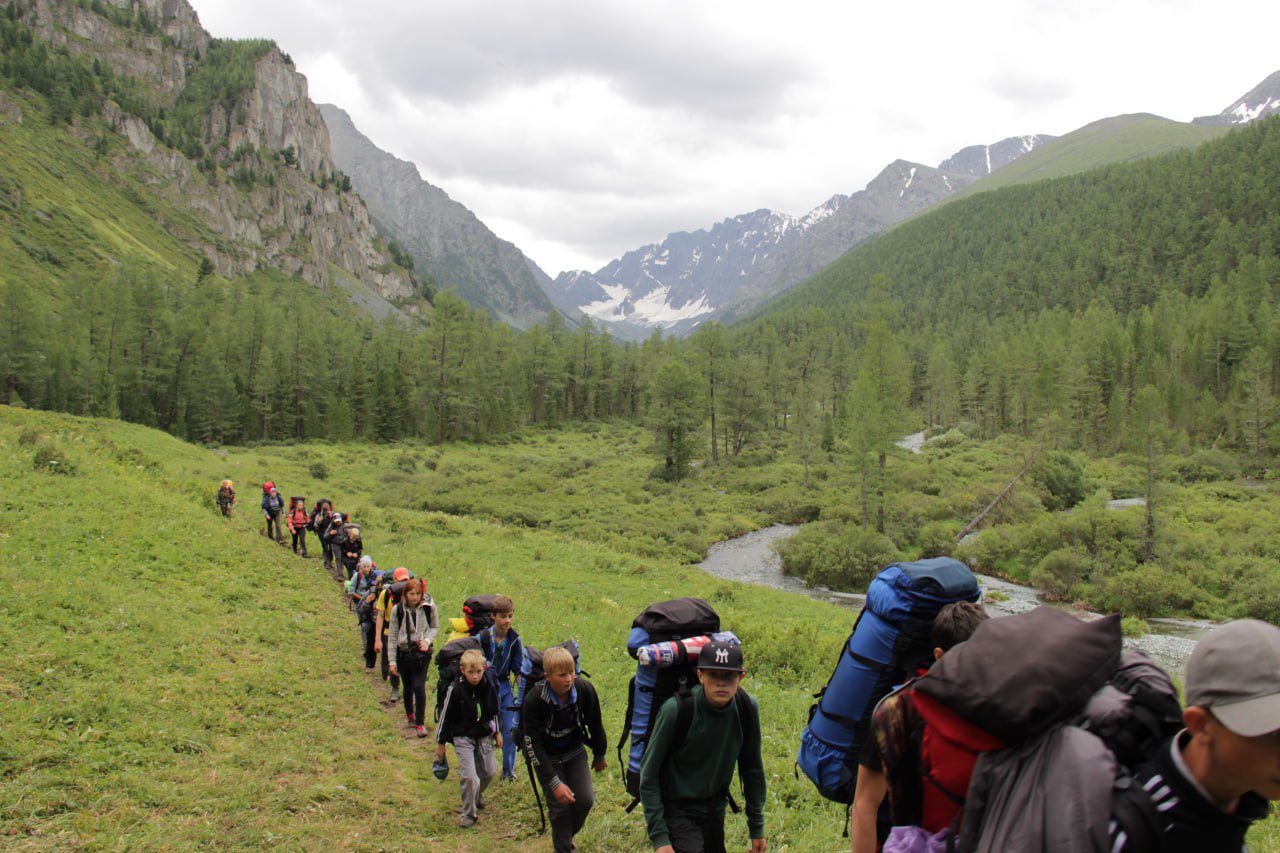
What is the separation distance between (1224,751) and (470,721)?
7.96 m

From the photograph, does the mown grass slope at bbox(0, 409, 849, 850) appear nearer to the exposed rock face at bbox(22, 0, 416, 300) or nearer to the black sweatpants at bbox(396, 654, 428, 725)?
the black sweatpants at bbox(396, 654, 428, 725)

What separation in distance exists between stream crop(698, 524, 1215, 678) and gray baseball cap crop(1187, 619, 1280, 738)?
18.7 m

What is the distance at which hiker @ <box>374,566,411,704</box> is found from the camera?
443 inches

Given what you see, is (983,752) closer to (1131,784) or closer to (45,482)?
(1131,784)

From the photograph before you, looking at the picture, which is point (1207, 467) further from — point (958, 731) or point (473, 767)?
point (958, 731)

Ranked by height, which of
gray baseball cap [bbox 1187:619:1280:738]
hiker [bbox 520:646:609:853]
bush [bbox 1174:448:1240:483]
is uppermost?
gray baseball cap [bbox 1187:619:1280:738]

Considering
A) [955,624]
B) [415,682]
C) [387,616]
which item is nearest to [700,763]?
[955,624]

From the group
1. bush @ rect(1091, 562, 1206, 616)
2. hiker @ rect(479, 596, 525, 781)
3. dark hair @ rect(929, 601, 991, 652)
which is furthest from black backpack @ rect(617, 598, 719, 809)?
bush @ rect(1091, 562, 1206, 616)

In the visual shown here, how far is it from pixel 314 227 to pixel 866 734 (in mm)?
219242

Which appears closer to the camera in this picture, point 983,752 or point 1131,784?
point 1131,784

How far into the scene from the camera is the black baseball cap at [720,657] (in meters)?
4.86

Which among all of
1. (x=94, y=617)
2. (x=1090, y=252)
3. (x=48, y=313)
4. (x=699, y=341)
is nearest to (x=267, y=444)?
(x=48, y=313)

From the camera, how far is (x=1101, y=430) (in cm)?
7606

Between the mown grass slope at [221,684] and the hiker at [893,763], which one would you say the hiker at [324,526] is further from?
the hiker at [893,763]
